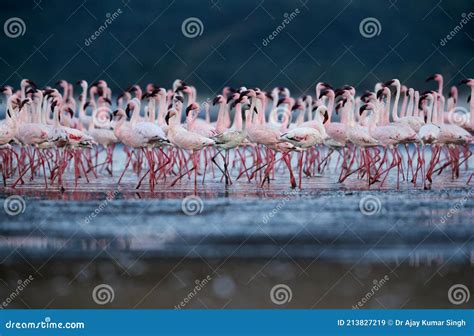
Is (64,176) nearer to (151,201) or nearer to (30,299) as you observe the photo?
(151,201)

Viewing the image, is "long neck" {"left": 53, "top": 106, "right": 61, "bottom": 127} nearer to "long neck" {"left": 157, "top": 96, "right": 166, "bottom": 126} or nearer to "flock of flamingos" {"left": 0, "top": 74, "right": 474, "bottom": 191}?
"flock of flamingos" {"left": 0, "top": 74, "right": 474, "bottom": 191}

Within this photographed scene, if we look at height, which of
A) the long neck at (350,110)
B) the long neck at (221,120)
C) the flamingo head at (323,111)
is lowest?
the long neck at (221,120)

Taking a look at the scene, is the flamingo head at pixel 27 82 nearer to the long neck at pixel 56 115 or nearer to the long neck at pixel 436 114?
the long neck at pixel 56 115

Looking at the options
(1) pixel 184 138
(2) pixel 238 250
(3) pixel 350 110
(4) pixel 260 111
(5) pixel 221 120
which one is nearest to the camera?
(2) pixel 238 250

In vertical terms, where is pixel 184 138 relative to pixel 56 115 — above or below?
above

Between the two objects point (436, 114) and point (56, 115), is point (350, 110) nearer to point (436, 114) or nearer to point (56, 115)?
point (436, 114)

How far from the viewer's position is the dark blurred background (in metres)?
6.80

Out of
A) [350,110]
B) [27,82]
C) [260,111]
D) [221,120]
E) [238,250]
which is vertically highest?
[350,110]

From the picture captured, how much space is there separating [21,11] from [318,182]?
298 cm

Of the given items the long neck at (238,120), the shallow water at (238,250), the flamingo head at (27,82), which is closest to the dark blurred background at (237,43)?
the flamingo head at (27,82)

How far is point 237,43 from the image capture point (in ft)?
25.8

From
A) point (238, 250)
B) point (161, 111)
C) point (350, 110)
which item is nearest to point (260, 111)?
point (350, 110)

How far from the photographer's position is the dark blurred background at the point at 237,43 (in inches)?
268
